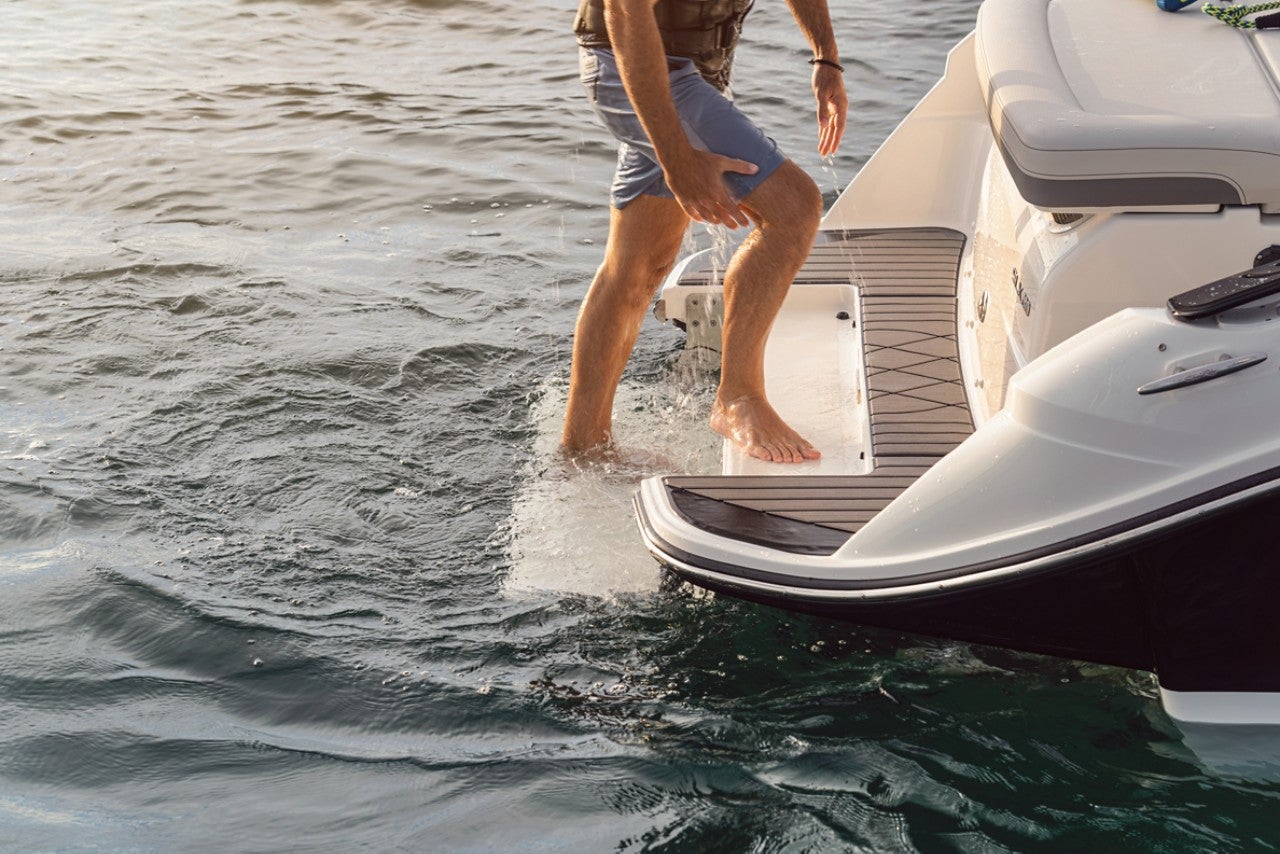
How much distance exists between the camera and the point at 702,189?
114 inches

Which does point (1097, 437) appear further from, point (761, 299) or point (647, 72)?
Result: point (647, 72)

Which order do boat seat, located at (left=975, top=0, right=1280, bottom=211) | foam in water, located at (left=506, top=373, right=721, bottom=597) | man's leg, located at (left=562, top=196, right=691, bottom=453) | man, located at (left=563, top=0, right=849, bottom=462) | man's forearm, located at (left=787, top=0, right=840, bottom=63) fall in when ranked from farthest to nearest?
man's forearm, located at (left=787, top=0, right=840, bottom=63) < man's leg, located at (left=562, top=196, right=691, bottom=453) < foam in water, located at (left=506, top=373, right=721, bottom=597) < man, located at (left=563, top=0, right=849, bottom=462) < boat seat, located at (left=975, top=0, right=1280, bottom=211)

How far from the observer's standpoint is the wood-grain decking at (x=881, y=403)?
2.76 meters

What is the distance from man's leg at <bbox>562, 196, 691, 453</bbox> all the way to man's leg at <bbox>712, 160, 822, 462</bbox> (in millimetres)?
222

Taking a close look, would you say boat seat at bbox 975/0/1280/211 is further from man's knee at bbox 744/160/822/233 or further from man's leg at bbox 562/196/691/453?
man's leg at bbox 562/196/691/453

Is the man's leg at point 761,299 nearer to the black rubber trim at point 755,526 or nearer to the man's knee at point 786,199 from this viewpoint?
the man's knee at point 786,199

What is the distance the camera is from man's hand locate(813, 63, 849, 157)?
137 inches

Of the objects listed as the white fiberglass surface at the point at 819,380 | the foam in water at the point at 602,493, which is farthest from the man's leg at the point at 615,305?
the white fiberglass surface at the point at 819,380

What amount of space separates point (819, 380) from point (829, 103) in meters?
0.70

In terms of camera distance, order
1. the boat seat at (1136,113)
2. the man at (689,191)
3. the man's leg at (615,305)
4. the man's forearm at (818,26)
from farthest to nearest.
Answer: the man's forearm at (818,26), the man's leg at (615,305), the man at (689,191), the boat seat at (1136,113)

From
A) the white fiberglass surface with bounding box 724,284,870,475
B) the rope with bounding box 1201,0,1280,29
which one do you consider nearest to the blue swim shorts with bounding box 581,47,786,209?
the white fiberglass surface with bounding box 724,284,870,475

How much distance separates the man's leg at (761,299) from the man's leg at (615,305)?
0.22 metres

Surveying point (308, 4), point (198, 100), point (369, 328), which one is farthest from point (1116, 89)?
point (308, 4)

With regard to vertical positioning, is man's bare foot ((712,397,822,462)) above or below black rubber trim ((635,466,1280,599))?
below
